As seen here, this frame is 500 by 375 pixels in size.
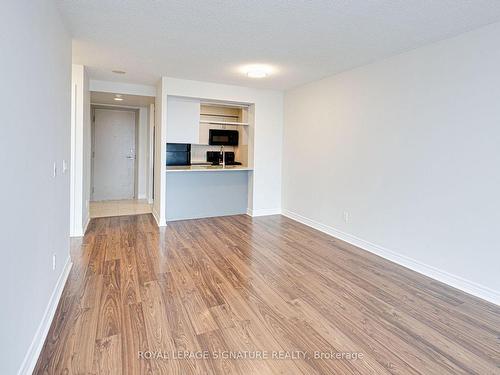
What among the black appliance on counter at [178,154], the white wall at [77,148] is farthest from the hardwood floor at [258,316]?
the black appliance on counter at [178,154]

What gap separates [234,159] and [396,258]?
3.82 meters

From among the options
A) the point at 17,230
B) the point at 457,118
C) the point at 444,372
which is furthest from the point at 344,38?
the point at 17,230

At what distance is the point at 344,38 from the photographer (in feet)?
9.55

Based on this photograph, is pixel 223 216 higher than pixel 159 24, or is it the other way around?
pixel 159 24

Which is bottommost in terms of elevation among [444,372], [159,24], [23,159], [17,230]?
[444,372]

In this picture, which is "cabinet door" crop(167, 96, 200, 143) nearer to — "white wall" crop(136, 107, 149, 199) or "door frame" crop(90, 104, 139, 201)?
"white wall" crop(136, 107, 149, 199)

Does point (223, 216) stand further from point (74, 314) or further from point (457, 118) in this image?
point (457, 118)

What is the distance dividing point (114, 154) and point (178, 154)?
2.56 metres

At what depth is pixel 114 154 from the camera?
7047 millimetres

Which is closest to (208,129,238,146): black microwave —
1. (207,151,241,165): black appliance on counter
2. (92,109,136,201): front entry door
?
(207,151,241,165): black appliance on counter

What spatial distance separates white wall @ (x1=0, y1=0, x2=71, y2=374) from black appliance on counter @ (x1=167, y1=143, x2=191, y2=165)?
2780mm

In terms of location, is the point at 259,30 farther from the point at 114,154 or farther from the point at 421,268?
the point at 114,154

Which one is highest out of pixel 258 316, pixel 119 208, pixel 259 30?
pixel 259 30

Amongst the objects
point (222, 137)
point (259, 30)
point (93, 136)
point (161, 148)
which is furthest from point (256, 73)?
point (93, 136)
